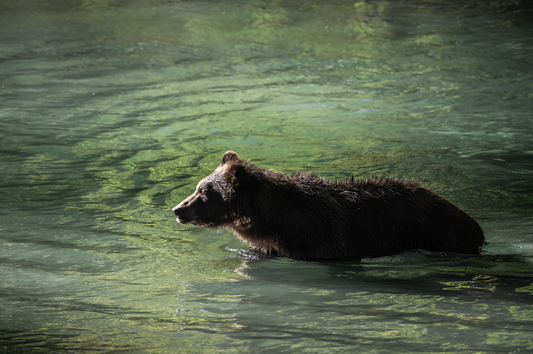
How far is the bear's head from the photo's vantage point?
7.33 metres

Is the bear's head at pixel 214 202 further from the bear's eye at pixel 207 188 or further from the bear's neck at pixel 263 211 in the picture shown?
the bear's neck at pixel 263 211

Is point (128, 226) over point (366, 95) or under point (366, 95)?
under

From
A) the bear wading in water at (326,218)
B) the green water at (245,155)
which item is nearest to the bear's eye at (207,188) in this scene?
the bear wading in water at (326,218)

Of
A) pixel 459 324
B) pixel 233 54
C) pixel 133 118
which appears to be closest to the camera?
pixel 459 324

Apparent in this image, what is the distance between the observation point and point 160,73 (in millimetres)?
19984

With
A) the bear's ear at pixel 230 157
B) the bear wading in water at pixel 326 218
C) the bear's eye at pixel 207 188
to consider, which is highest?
the bear's ear at pixel 230 157

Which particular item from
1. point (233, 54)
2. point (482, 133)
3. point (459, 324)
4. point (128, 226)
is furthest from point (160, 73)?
point (459, 324)

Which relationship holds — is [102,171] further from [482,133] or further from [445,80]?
[445,80]

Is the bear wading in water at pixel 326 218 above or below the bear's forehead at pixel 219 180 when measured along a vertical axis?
below

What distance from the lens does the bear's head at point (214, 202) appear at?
24.0 feet

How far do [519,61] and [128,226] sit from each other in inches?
624

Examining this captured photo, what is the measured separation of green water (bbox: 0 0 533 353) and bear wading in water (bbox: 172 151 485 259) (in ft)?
0.71

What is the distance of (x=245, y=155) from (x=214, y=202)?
207 inches

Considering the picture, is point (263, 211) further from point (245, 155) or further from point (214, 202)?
point (245, 155)
